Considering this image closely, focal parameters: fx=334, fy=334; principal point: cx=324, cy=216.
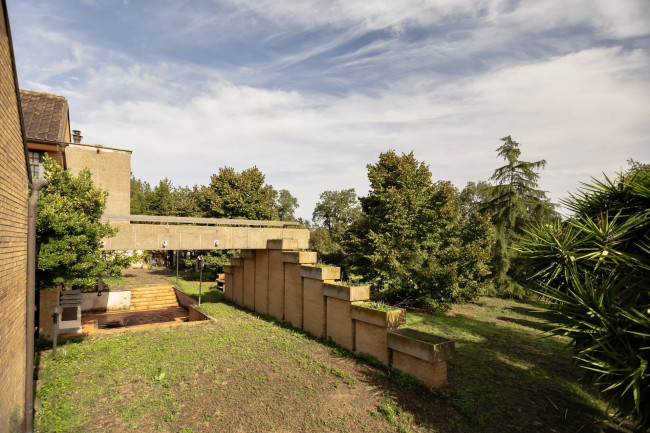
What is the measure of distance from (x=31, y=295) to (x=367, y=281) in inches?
587

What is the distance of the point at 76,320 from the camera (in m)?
14.5

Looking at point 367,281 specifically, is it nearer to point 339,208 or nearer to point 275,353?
point 275,353

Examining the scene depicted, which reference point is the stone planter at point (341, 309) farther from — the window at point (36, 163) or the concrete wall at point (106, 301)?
the concrete wall at point (106, 301)

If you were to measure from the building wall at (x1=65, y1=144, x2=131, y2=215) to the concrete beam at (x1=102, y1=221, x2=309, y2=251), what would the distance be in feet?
65.1

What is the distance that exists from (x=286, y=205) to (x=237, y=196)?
55695mm

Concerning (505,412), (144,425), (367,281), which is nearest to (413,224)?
(367,281)

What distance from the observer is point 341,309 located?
11.7 metres

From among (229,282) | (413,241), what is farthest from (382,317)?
(229,282)

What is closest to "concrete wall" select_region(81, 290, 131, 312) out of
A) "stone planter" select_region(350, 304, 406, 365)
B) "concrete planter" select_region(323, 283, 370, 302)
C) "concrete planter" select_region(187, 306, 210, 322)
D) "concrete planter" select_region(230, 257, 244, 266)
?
"concrete planter" select_region(187, 306, 210, 322)

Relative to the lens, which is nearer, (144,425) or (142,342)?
(144,425)

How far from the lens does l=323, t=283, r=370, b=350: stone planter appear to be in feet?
36.8

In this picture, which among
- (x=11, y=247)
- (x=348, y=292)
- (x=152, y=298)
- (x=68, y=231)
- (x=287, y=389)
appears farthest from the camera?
(x=152, y=298)

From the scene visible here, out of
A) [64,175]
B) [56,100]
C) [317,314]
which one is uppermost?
[56,100]

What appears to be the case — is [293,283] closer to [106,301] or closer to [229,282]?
[229,282]
